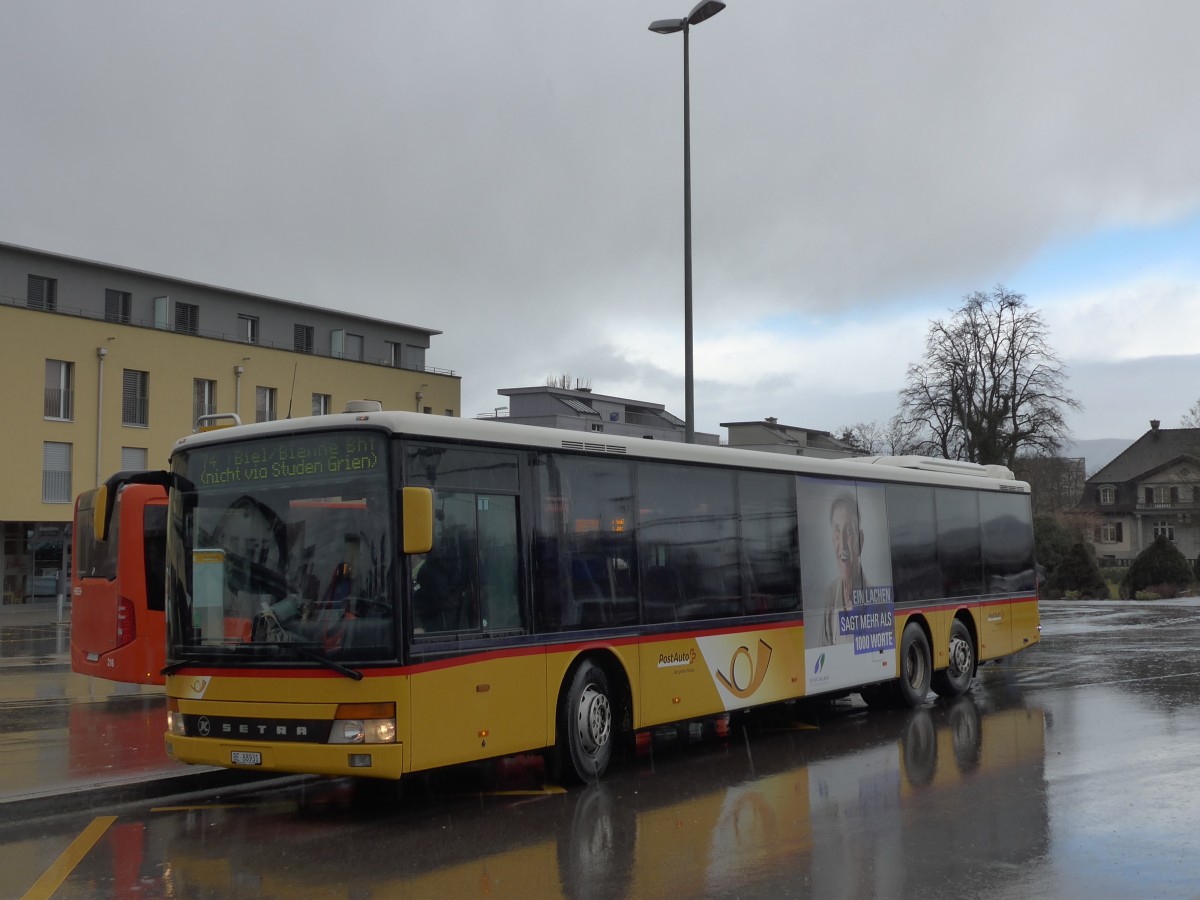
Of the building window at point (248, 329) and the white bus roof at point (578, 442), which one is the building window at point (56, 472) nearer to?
the building window at point (248, 329)

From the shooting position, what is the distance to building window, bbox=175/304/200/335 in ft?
161

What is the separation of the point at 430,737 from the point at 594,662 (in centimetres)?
205

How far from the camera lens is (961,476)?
1681cm

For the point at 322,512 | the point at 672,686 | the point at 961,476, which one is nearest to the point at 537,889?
the point at 322,512

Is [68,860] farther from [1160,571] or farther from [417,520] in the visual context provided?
[1160,571]

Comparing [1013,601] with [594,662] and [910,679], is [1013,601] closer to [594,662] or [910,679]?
[910,679]

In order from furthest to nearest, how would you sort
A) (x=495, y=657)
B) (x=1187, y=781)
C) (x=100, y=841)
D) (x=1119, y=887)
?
(x=1187, y=781)
(x=495, y=657)
(x=100, y=841)
(x=1119, y=887)

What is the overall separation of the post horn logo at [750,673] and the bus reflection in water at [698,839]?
Result: 2.52ft

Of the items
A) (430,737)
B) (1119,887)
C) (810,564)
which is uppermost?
(810,564)

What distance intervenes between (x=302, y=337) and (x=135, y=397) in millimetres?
9482

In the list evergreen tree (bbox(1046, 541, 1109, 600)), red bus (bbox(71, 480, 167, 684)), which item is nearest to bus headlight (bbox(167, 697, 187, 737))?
red bus (bbox(71, 480, 167, 684))

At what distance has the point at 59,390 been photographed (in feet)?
141

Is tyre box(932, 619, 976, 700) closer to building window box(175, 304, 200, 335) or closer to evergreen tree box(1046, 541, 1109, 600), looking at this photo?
evergreen tree box(1046, 541, 1109, 600)

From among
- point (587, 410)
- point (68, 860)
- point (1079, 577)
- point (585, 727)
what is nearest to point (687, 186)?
point (585, 727)
